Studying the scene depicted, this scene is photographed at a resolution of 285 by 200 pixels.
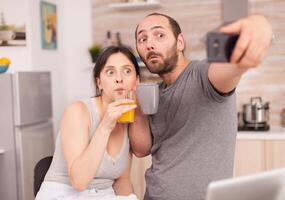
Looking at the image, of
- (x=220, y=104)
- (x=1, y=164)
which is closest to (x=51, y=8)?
(x=1, y=164)

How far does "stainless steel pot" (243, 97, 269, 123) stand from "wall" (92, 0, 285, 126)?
202mm

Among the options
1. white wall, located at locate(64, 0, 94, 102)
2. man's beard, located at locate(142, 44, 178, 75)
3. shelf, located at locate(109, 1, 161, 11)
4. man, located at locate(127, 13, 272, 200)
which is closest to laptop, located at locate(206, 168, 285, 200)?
man, located at locate(127, 13, 272, 200)

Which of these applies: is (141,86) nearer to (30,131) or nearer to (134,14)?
(30,131)

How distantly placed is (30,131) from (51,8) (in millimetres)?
1307

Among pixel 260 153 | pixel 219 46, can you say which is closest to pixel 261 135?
pixel 260 153

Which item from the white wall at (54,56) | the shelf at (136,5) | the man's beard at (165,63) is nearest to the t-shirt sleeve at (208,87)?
the man's beard at (165,63)

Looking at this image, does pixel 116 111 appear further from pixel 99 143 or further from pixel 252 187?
pixel 252 187

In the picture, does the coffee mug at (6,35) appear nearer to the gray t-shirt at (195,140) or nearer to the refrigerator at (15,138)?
the refrigerator at (15,138)

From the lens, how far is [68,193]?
150 cm

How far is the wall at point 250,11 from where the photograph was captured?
12.2ft

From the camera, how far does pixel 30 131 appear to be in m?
3.39

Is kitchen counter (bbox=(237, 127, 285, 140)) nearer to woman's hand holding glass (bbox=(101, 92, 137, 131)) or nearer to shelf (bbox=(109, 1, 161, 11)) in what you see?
shelf (bbox=(109, 1, 161, 11))

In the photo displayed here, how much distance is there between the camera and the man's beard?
1470mm

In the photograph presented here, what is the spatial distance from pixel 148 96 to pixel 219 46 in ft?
1.90
